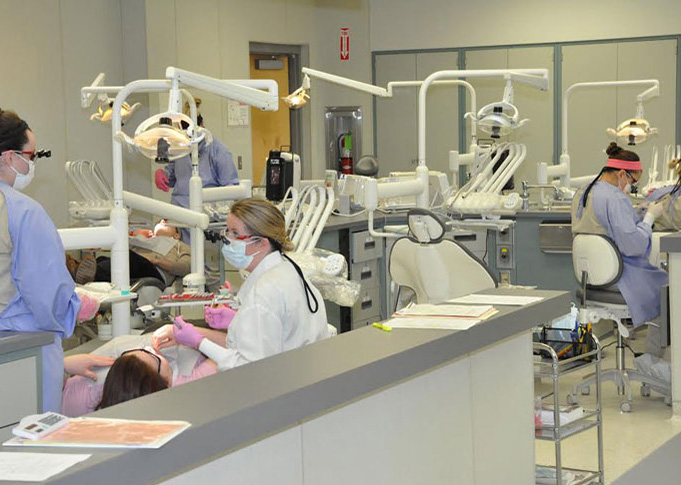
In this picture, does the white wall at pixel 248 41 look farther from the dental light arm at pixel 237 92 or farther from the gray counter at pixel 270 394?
the gray counter at pixel 270 394

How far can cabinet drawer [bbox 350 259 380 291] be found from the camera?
6.79 meters

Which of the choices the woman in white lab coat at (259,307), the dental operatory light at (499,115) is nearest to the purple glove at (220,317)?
the woman in white lab coat at (259,307)

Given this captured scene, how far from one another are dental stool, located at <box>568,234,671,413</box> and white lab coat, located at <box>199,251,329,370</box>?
96.2 inches

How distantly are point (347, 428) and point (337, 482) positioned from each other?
14cm

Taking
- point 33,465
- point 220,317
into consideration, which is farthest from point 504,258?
point 33,465

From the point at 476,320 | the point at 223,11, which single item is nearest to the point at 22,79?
the point at 223,11

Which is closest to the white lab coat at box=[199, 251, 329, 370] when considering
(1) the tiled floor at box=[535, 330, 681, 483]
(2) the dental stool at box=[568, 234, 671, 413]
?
(1) the tiled floor at box=[535, 330, 681, 483]

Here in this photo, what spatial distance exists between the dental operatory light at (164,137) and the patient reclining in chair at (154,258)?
2.31 meters

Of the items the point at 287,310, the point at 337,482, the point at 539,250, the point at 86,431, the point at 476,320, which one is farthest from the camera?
the point at 539,250

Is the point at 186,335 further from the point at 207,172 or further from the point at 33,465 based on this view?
the point at 207,172

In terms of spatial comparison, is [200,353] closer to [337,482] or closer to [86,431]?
[337,482]

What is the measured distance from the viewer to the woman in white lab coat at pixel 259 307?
3.23m

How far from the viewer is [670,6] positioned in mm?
9977

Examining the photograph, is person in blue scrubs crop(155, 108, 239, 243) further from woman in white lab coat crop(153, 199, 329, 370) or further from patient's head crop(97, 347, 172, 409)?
patient's head crop(97, 347, 172, 409)
